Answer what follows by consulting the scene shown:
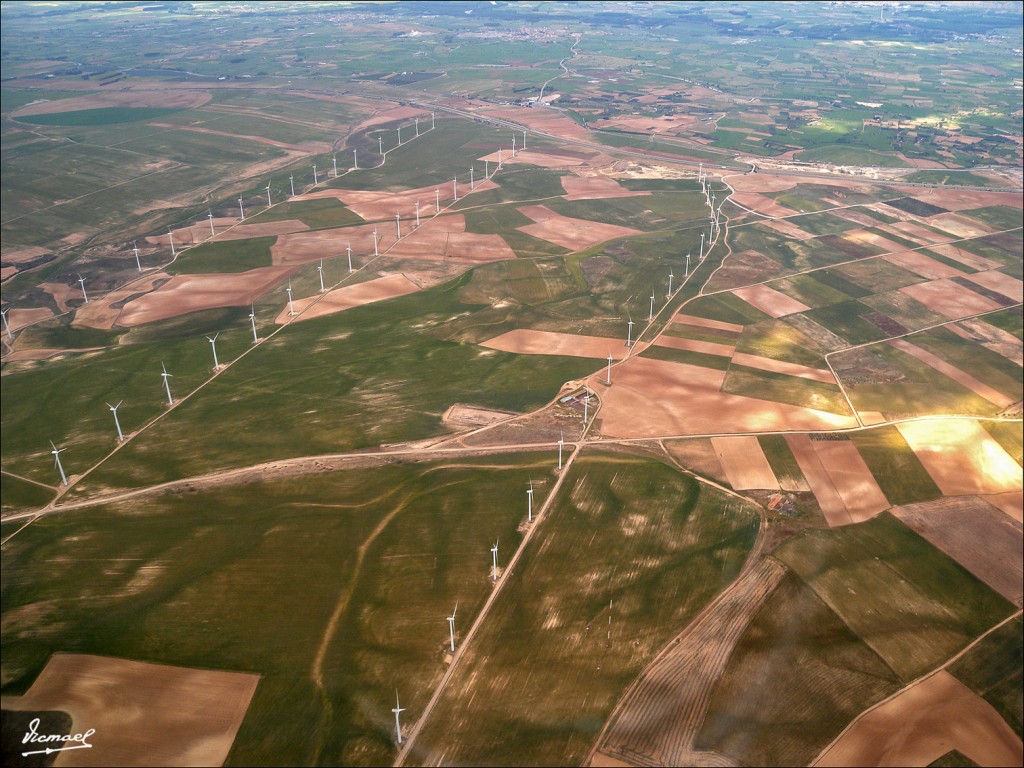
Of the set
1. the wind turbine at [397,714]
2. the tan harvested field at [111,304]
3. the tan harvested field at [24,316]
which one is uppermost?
the wind turbine at [397,714]

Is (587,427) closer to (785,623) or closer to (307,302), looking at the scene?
(785,623)

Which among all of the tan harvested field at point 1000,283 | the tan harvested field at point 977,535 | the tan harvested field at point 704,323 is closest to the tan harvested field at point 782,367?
the tan harvested field at point 704,323

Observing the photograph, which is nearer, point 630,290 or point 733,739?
point 733,739

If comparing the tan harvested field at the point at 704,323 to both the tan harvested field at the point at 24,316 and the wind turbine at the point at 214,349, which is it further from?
the tan harvested field at the point at 24,316

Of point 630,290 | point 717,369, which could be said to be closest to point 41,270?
point 630,290

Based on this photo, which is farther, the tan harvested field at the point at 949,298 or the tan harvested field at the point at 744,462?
the tan harvested field at the point at 949,298

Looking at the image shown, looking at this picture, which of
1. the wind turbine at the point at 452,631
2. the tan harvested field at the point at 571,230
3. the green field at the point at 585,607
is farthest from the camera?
the tan harvested field at the point at 571,230
